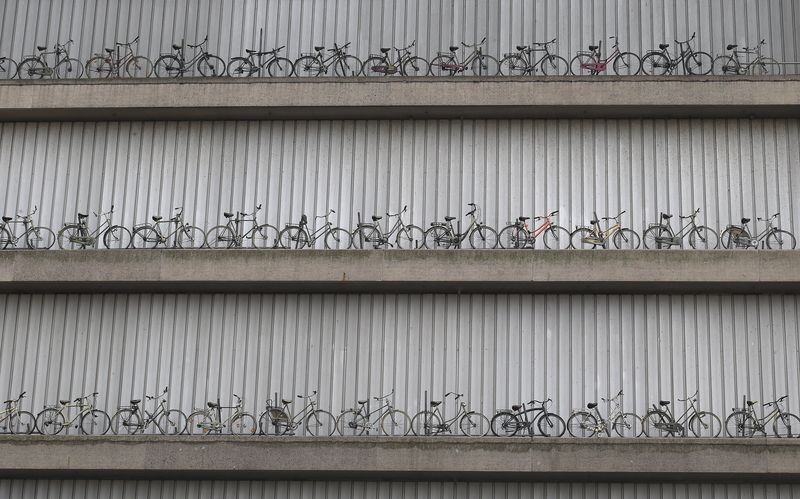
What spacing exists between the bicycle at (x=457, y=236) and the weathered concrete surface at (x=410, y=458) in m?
5.00

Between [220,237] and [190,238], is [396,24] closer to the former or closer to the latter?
[220,237]

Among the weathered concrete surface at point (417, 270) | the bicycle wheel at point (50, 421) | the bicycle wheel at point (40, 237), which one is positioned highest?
the bicycle wheel at point (40, 237)

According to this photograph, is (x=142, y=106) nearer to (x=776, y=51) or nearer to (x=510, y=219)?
(x=510, y=219)

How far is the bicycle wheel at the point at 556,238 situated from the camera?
33.0 metres

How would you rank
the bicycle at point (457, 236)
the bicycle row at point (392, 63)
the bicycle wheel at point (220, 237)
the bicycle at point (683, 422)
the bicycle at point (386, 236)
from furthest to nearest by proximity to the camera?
the bicycle row at point (392, 63) → the bicycle wheel at point (220, 237) → the bicycle at point (386, 236) → the bicycle at point (457, 236) → the bicycle at point (683, 422)

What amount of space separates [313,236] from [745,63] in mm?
12007

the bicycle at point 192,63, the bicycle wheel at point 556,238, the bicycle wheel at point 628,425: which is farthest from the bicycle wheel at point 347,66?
the bicycle wheel at point 628,425

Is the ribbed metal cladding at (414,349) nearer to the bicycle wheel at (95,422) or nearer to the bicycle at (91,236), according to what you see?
the bicycle wheel at (95,422)

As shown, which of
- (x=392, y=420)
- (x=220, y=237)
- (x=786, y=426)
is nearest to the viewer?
(x=786, y=426)

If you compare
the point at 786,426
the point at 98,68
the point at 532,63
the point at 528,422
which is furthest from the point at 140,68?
the point at 786,426

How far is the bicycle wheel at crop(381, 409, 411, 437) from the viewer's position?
31922 millimetres

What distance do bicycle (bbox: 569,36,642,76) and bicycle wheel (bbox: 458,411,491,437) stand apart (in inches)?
366

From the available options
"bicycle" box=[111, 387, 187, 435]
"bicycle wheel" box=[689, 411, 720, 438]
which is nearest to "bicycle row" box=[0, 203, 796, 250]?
"bicycle" box=[111, 387, 187, 435]

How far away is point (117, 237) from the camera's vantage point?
33.6 metres
